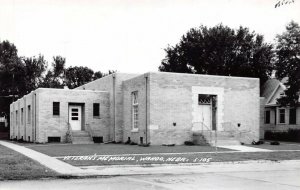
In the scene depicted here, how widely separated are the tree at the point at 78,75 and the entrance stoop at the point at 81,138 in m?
35.3

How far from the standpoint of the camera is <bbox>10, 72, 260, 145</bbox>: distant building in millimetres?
28453

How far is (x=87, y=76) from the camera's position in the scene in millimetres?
70125

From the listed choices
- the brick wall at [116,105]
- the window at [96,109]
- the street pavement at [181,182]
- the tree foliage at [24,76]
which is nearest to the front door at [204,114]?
the brick wall at [116,105]

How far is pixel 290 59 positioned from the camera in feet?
120

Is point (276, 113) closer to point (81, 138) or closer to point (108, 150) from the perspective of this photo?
point (81, 138)

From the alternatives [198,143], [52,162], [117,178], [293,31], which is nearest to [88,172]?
[117,178]

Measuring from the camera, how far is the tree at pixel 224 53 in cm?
4656

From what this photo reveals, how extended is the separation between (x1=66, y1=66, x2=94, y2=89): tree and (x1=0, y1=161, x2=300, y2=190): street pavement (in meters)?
54.9

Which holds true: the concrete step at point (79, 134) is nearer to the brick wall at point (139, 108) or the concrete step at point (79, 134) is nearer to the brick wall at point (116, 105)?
the brick wall at point (116, 105)

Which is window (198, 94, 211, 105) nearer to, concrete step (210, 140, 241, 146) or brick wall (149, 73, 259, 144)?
brick wall (149, 73, 259, 144)

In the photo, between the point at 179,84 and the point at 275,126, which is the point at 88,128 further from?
the point at 275,126

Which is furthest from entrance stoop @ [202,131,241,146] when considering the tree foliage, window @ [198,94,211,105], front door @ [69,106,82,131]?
the tree foliage

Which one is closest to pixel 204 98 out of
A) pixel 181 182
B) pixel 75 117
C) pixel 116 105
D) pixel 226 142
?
pixel 226 142

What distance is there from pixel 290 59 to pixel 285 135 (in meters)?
6.59
